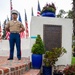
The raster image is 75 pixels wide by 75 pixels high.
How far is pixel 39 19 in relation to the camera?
7.88 m

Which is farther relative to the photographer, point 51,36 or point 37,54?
point 51,36

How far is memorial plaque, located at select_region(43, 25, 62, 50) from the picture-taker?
786 centimetres

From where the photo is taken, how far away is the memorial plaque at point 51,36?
786 cm

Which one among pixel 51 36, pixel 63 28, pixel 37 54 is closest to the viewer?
pixel 37 54

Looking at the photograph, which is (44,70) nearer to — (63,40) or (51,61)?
(51,61)

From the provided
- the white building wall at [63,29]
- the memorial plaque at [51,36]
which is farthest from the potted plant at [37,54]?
the memorial plaque at [51,36]

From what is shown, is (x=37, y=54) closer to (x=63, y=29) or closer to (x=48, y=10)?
(x=63, y=29)

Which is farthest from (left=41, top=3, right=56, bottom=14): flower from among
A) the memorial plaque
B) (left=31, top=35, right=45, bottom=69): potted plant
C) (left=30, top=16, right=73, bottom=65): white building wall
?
(left=31, top=35, right=45, bottom=69): potted plant

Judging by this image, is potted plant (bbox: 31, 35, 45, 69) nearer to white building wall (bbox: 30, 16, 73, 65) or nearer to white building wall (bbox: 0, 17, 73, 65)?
white building wall (bbox: 0, 17, 73, 65)

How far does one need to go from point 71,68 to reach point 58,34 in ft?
5.79

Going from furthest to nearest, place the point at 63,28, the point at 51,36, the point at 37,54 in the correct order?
the point at 63,28, the point at 51,36, the point at 37,54

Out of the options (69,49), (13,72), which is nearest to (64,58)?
(69,49)

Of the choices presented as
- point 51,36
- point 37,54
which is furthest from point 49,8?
point 37,54

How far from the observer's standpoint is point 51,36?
786 centimetres
